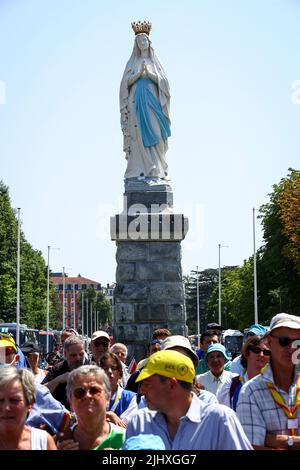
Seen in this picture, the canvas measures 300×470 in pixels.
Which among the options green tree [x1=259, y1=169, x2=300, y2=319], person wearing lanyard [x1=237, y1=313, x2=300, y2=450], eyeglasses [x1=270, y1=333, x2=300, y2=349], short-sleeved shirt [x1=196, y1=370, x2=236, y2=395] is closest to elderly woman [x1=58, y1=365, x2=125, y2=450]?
person wearing lanyard [x1=237, y1=313, x2=300, y2=450]

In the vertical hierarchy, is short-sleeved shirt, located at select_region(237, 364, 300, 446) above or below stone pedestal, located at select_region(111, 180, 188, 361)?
below

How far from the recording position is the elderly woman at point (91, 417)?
20.6 ft

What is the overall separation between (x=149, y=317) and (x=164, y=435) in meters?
20.1

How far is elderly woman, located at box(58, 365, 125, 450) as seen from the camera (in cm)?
629

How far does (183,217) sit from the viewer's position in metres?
26.0

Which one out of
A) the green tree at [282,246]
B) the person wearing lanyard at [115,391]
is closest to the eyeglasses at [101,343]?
the person wearing lanyard at [115,391]

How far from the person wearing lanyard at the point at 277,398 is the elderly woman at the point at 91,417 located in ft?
2.63

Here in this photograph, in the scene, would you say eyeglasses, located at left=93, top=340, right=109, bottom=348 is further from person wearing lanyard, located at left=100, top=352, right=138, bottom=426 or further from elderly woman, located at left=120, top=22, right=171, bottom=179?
elderly woman, located at left=120, top=22, right=171, bottom=179

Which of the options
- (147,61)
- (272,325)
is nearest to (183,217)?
(147,61)

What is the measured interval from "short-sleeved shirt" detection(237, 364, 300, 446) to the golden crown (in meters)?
21.9

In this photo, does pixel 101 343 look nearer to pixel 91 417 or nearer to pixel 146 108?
pixel 91 417

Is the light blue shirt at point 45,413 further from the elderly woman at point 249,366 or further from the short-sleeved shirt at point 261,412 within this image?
the elderly woman at point 249,366

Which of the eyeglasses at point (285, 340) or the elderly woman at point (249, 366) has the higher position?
the eyeglasses at point (285, 340)
